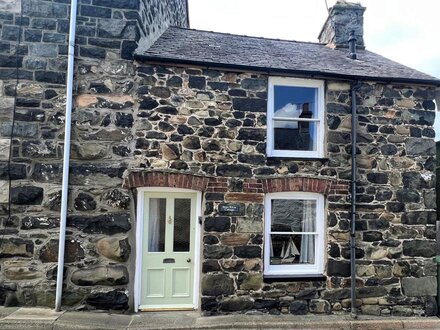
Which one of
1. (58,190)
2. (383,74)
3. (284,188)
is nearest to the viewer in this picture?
(58,190)

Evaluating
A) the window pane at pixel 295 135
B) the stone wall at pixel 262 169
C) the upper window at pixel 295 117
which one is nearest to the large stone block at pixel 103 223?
the stone wall at pixel 262 169

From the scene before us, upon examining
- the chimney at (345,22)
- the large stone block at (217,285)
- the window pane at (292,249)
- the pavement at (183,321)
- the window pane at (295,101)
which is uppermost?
the chimney at (345,22)

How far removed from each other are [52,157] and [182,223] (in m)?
2.62

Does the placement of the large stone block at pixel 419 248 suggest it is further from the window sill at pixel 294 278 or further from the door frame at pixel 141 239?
the door frame at pixel 141 239

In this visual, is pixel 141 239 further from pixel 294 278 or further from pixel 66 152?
pixel 294 278

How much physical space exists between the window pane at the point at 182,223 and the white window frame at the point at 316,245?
1.50 m

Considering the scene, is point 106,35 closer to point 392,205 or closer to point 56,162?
point 56,162

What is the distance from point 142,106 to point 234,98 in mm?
1734

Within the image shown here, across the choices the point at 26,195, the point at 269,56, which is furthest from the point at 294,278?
the point at 26,195

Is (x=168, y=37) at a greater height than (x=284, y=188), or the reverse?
(x=168, y=37)

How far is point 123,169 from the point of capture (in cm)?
573

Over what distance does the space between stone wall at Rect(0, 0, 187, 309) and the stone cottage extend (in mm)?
25

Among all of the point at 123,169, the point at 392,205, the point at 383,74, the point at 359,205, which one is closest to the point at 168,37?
the point at 123,169

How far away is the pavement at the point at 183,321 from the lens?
4918 mm
